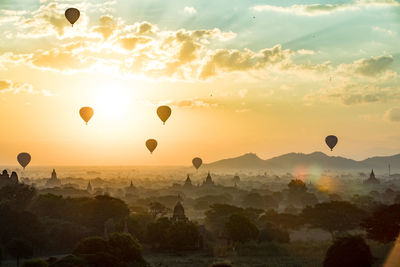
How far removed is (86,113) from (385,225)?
47.2 meters

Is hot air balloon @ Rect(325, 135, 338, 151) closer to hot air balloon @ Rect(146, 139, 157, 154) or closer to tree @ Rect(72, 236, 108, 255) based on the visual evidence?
hot air balloon @ Rect(146, 139, 157, 154)

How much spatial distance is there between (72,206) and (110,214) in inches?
294

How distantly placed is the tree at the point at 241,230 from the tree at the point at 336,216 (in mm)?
13016

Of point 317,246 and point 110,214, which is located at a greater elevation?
point 110,214

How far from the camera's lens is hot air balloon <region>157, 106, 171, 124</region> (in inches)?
2977

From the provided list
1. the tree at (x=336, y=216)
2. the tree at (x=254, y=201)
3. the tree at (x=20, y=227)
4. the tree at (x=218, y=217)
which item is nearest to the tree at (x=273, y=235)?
the tree at (x=218, y=217)

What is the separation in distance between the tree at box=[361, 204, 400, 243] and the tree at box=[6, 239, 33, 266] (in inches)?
1531

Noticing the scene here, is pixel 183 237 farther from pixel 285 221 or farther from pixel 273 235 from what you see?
pixel 285 221

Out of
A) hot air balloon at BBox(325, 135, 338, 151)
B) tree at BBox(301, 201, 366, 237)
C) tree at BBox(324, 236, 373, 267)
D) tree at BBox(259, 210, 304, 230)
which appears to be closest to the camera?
tree at BBox(324, 236, 373, 267)

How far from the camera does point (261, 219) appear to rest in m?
73.9

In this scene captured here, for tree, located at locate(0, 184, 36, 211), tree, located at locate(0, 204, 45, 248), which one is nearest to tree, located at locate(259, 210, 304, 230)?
tree, located at locate(0, 204, 45, 248)

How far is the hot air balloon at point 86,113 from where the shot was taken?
241ft

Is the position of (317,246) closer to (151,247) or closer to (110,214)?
(151,247)

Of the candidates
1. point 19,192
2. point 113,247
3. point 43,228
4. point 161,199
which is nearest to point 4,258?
point 43,228
